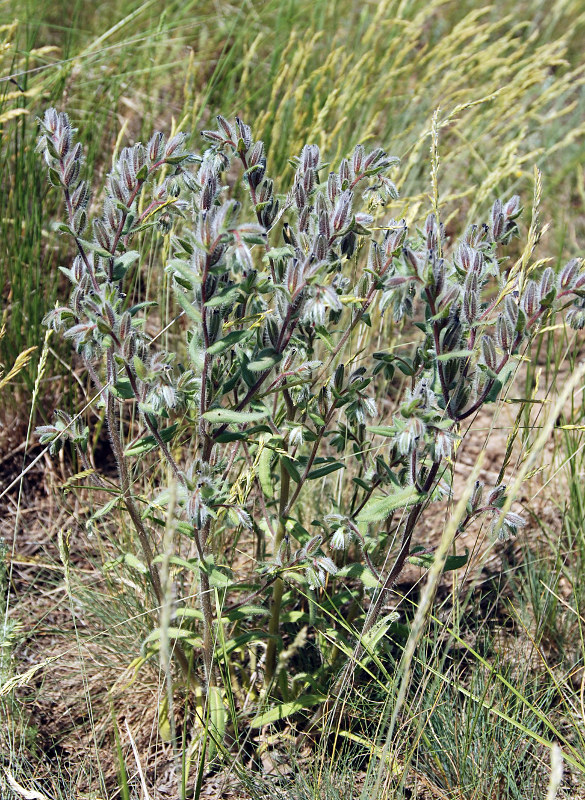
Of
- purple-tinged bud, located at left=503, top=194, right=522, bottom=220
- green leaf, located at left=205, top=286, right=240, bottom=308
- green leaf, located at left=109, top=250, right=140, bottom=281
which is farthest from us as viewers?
purple-tinged bud, located at left=503, top=194, right=522, bottom=220

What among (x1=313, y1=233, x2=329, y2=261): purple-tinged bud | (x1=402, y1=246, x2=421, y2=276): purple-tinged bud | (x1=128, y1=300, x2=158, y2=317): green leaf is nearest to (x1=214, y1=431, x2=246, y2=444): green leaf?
(x1=128, y1=300, x2=158, y2=317): green leaf

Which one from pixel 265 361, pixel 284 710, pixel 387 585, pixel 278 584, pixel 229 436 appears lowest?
pixel 284 710

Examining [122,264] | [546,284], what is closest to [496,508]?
[546,284]

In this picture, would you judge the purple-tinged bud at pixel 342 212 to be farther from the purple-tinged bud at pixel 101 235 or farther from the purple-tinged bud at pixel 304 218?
the purple-tinged bud at pixel 101 235

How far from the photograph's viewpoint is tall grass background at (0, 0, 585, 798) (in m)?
2.16

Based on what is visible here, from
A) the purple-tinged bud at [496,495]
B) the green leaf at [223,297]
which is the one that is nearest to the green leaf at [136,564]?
the green leaf at [223,297]

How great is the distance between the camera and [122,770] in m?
1.67

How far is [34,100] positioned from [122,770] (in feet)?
9.99

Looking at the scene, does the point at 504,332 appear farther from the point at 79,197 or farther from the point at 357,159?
the point at 79,197

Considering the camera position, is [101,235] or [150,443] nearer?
[101,235]

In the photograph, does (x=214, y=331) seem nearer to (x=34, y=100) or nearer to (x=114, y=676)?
(x=114, y=676)

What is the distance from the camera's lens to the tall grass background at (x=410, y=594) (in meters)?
2.16

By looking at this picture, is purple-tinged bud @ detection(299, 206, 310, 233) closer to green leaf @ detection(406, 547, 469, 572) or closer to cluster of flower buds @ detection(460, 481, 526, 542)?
cluster of flower buds @ detection(460, 481, 526, 542)

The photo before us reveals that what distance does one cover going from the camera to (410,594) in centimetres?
288
